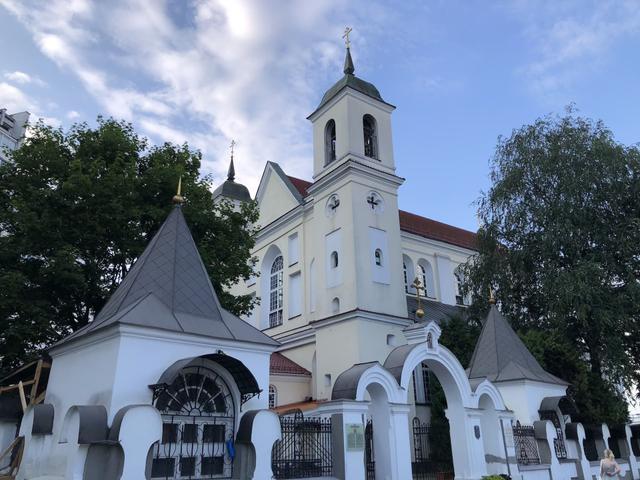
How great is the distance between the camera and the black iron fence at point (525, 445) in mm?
15547

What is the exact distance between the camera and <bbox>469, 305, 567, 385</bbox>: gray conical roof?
17.5 metres

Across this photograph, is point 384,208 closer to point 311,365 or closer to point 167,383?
point 311,365

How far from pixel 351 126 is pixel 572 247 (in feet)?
35.0

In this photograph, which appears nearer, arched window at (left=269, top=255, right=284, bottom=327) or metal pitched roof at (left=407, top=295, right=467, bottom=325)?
metal pitched roof at (left=407, top=295, right=467, bottom=325)

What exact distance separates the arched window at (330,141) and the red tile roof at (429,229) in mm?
2514

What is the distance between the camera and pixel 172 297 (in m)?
11.6

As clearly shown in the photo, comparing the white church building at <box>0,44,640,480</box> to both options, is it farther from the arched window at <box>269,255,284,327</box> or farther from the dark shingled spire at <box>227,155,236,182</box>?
the dark shingled spire at <box>227,155,236,182</box>

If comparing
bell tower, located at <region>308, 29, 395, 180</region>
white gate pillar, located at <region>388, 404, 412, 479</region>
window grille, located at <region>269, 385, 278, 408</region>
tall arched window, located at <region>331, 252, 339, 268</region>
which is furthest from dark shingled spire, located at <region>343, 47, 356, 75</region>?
white gate pillar, located at <region>388, 404, 412, 479</region>

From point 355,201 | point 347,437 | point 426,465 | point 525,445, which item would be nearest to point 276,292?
point 355,201

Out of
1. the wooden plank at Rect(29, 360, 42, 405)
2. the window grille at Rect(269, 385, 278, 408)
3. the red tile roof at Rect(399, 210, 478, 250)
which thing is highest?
the red tile roof at Rect(399, 210, 478, 250)

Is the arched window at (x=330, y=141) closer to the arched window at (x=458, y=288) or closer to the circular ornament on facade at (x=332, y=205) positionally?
the circular ornament on facade at (x=332, y=205)

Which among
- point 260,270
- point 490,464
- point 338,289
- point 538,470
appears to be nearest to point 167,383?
point 490,464

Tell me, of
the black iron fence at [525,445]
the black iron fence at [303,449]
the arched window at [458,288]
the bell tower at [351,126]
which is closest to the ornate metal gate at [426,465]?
the black iron fence at [525,445]

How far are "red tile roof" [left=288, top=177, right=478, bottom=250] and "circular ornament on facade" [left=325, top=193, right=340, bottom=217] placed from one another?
3.33 m
